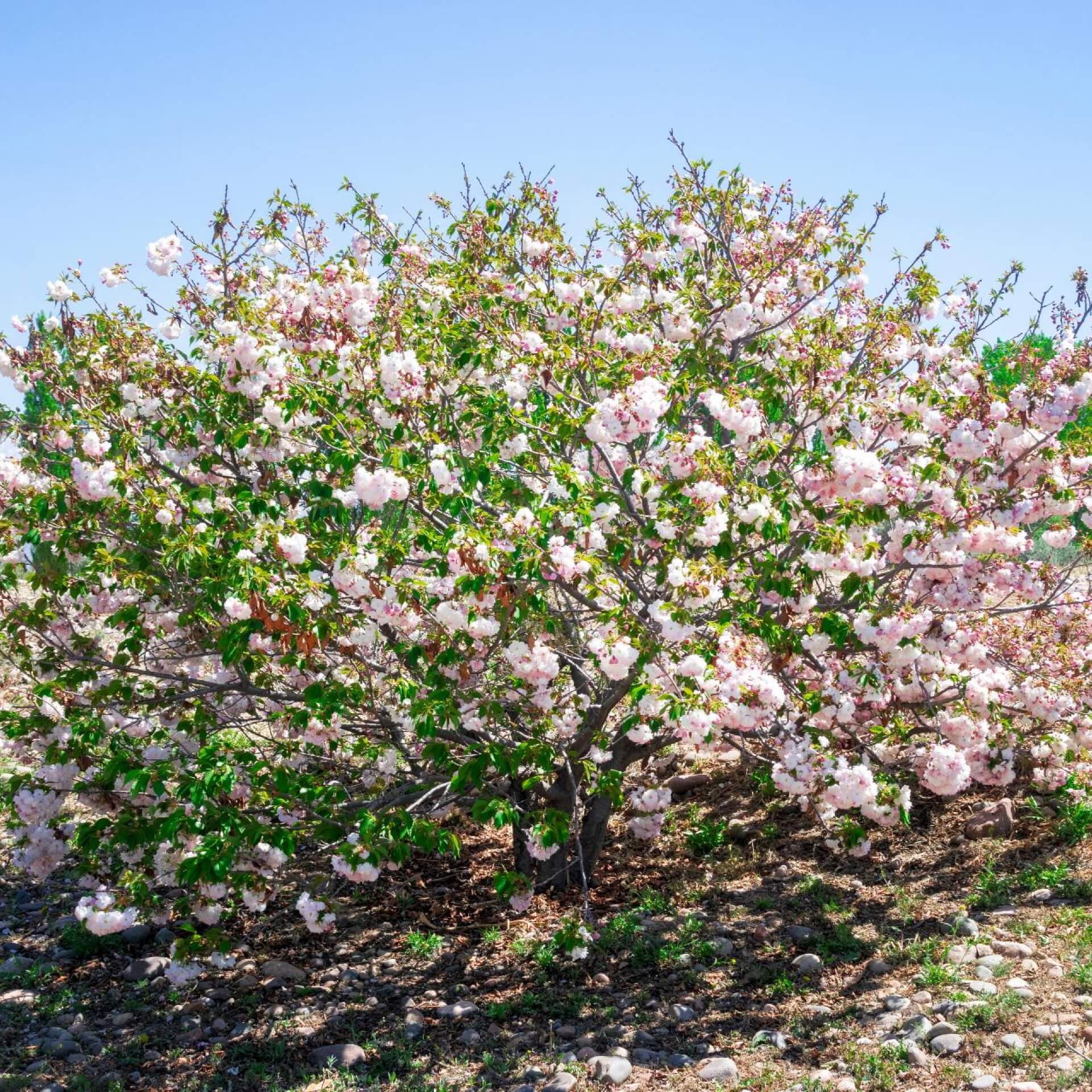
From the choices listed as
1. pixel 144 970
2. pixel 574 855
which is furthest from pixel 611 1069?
pixel 144 970

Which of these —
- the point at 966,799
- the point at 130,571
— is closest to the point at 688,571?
the point at 130,571

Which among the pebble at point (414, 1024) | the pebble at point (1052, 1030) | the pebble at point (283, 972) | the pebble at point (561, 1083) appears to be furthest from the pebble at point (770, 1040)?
the pebble at point (283, 972)

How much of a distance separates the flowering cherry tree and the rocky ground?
430 millimetres

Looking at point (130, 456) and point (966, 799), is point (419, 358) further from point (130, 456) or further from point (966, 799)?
point (966, 799)

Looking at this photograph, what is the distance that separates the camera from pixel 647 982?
18.6 ft

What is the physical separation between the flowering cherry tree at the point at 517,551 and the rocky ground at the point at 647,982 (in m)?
0.43

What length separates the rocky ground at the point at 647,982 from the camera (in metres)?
4.74

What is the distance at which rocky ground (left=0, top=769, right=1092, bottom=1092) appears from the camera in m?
4.74

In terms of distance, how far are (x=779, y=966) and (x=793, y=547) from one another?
222cm

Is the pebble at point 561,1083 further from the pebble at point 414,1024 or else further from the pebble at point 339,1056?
the pebble at point 339,1056

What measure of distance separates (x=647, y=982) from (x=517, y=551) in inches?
101

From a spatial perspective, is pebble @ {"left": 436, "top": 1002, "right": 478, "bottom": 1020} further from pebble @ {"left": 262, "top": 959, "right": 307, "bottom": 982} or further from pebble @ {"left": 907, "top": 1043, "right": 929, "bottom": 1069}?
pebble @ {"left": 907, "top": 1043, "right": 929, "bottom": 1069}

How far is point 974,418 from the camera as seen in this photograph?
574 centimetres

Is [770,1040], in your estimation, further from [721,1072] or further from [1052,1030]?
[1052,1030]
